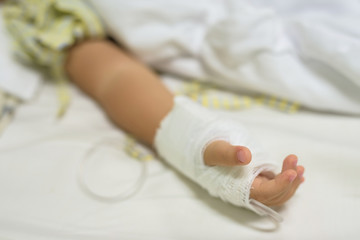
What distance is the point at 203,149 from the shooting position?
54 centimetres

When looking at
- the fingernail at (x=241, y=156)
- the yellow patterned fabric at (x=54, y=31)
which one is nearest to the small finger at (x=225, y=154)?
the fingernail at (x=241, y=156)

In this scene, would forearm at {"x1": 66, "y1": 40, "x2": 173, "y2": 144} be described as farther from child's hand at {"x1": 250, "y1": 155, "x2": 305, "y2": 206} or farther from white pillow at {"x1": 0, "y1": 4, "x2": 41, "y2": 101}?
child's hand at {"x1": 250, "y1": 155, "x2": 305, "y2": 206}

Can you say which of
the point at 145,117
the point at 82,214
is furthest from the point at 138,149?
the point at 82,214

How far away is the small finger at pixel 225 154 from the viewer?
0.47 metres

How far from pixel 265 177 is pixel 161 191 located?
18cm

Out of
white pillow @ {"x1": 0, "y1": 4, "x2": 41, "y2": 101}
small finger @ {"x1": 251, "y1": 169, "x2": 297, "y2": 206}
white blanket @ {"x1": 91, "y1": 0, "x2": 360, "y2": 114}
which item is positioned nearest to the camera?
small finger @ {"x1": 251, "y1": 169, "x2": 297, "y2": 206}

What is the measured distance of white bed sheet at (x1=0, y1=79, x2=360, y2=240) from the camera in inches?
20.6

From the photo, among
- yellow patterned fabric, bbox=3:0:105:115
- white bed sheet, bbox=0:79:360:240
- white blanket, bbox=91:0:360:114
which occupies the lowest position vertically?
white bed sheet, bbox=0:79:360:240

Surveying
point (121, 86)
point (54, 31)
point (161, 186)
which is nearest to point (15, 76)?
point (54, 31)

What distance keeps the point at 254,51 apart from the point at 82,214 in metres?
0.45

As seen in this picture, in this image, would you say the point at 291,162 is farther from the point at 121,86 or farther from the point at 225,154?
the point at 121,86

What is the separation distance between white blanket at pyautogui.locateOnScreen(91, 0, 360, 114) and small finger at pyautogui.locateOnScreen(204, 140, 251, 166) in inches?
9.8

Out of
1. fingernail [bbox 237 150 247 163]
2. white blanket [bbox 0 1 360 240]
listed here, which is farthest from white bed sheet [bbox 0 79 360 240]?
fingernail [bbox 237 150 247 163]

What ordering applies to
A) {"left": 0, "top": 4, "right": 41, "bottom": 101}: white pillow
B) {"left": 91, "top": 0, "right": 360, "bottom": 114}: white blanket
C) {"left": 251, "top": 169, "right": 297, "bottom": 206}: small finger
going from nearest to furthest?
{"left": 251, "top": 169, "right": 297, "bottom": 206}: small finger, {"left": 91, "top": 0, "right": 360, "bottom": 114}: white blanket, {"left": 0, "top": 4, "right": 41, "bottom": 101}: white pillow
